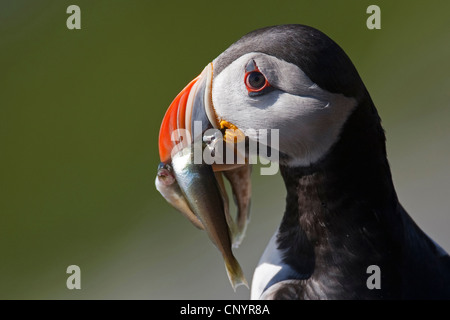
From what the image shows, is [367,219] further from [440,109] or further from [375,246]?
[440,109]

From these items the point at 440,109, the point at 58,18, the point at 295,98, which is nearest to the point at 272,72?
the point at 295,98

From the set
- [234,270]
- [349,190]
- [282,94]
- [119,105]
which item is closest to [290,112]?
[282,94]

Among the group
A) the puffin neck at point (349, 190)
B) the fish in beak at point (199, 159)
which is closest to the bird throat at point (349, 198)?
the puffin neck at point (349, 190)

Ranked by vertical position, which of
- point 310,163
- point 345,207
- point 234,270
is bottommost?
point 234,270

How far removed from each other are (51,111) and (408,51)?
3048 mm

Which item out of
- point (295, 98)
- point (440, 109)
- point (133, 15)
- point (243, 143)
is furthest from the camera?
point (133, 15)

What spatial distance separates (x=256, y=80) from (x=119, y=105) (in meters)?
3.78

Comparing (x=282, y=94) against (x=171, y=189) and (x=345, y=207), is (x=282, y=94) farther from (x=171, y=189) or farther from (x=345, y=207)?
(x=171, y=189)

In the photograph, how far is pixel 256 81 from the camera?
188 centimetres

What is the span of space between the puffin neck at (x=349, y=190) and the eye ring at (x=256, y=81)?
25 centimetres

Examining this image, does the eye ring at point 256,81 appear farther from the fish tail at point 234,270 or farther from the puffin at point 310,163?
the fish tail at point 234,270

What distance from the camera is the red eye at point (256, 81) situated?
1871mm

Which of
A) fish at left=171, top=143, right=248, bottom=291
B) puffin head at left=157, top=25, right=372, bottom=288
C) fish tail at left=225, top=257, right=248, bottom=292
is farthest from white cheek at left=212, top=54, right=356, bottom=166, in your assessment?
fish tail at left=225, top=257, right=248, bottom=292
